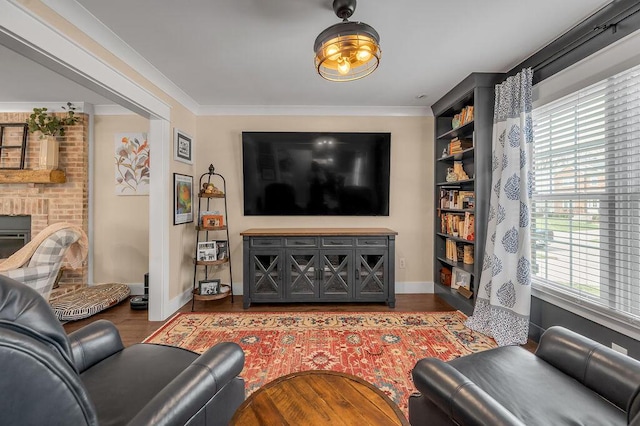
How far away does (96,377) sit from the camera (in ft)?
4.13

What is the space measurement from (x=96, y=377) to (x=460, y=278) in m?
3.28

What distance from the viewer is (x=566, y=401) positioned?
1117 mm

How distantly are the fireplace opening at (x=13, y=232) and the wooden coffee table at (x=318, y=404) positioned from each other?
4.34 meters

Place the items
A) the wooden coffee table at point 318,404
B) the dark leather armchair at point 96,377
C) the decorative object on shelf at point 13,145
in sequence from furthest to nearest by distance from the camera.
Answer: the decorative object on shelf at point 13,145, the wooden coffee table at point 318,404, the dark leather armchair at point 96,377

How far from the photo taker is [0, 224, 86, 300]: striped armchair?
2.40 meters

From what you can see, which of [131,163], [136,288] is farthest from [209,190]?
[136,288]

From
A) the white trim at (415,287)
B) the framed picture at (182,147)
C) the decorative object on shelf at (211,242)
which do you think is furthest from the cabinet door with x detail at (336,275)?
the framed picture at (182,147)

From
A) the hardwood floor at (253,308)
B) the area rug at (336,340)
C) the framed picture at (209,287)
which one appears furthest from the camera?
the framed picture at (209,287)

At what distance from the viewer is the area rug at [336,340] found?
204cm

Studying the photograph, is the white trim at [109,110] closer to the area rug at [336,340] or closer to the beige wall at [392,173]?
the beige wall at [392,173]

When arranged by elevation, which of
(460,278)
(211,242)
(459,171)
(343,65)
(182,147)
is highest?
(343,65)

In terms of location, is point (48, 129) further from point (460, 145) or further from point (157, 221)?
point (460, 145)

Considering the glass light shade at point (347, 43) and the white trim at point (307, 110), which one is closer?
the glass light shade at point (347, 43)

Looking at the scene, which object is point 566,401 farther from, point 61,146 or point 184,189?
point 61,146
